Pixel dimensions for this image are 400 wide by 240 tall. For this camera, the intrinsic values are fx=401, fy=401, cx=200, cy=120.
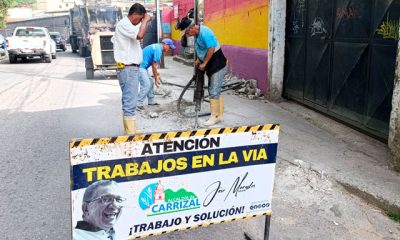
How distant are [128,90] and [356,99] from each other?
134 inches

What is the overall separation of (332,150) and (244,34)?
240 inches

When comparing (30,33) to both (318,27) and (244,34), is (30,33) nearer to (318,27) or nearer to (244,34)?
(244,34)

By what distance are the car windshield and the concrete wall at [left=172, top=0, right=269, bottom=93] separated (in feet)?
36.0

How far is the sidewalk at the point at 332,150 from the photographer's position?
13.9ft

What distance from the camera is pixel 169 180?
9.04 feet

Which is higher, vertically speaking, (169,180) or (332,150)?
(169,180)

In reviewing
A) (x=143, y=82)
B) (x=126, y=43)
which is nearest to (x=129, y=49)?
(x=126, y=43)

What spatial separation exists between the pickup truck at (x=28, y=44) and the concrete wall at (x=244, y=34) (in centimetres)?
1038

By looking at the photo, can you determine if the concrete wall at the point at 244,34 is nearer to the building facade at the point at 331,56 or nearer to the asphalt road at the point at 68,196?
the building facade at the point at 331,56

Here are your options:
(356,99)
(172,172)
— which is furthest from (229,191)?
(356,99)

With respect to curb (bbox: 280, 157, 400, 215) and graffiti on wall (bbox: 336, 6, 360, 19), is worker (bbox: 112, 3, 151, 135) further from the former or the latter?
graffiti on wall (bbox: 336, 6, 360, 19)

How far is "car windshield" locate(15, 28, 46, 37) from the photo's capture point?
20.9 m

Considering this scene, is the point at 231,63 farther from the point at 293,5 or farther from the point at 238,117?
the point at 238,117
